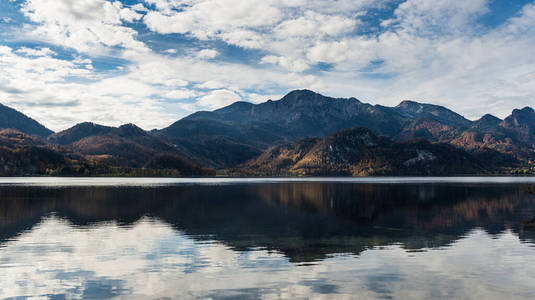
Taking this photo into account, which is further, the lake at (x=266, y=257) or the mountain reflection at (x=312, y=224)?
the mountain reflection at (x=312, y=224)

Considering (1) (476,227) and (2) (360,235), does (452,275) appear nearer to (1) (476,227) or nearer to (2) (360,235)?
(2) (360,235)

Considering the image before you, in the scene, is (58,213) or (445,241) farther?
(58,213)

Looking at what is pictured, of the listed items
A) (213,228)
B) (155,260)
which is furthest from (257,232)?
(155,260)

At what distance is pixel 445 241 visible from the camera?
4781 cm

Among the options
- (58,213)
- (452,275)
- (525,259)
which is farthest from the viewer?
(58,213)

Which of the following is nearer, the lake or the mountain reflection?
the lake

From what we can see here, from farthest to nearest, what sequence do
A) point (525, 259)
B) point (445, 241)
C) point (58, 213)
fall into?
1. point (58, 213)
2. point (445, 241)
3. point (525, 259)

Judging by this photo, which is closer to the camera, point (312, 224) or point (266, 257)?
point (266, 257)

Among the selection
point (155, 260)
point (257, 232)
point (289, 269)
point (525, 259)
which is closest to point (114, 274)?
point (155, 260)

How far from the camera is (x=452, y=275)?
31.5m

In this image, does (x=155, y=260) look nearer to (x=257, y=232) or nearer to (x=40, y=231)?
(x=257, y=232)

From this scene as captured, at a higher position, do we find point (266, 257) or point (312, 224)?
point (266, 257)

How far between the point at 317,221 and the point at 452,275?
118 feet

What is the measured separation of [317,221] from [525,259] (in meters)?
33.9
